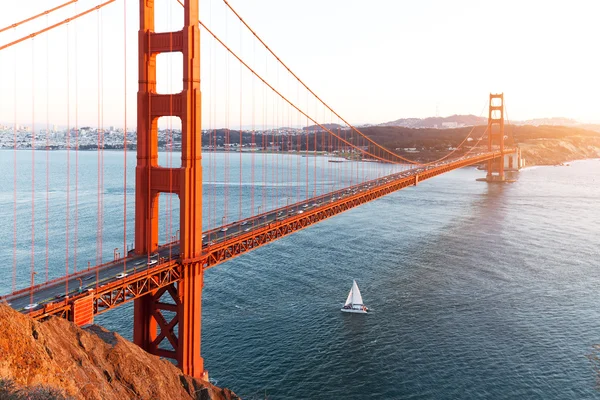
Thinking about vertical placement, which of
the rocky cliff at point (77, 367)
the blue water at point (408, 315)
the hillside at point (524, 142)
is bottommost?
the blue water at point (408, 315)

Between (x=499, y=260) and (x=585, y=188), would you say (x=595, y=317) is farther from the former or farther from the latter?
(x=585, y=188)

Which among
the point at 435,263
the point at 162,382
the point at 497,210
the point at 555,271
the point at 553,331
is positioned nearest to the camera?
the point at 162,382

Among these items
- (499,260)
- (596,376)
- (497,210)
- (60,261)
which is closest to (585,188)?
(497,210)

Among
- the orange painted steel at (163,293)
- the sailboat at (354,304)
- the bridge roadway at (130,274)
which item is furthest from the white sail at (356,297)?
the orange painted steel at (163,293)

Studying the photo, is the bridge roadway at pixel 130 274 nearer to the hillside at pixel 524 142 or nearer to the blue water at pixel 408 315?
the blue water at pixel 408 315

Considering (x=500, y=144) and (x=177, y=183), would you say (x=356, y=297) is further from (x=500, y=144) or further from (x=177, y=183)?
(x=500, y=144)

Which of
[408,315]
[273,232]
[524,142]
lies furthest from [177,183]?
[524,142]

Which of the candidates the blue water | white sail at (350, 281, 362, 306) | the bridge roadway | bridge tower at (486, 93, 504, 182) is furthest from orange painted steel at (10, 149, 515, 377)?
bridge tower at (486, 93, 504, 182)
